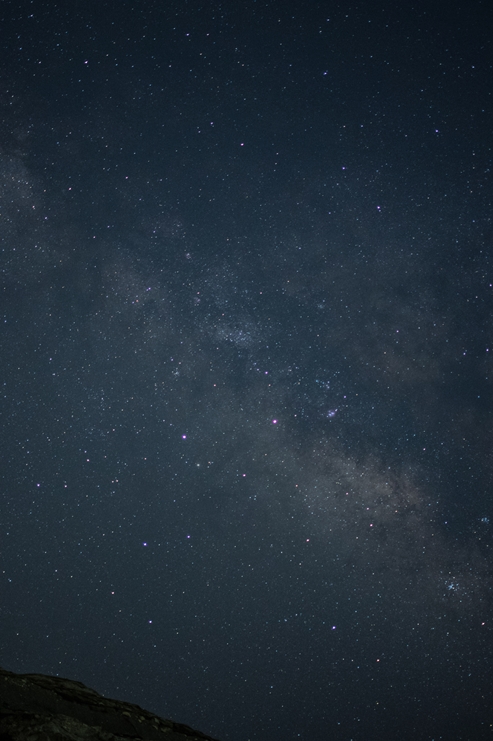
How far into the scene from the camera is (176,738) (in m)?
4.71

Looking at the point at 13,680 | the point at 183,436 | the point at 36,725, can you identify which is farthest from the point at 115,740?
the point at 183,436

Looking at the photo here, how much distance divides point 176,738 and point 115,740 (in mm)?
977

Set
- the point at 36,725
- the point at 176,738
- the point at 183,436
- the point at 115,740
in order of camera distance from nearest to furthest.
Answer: the point at 36,725
the point at 115,740
the point at 176,738
the point at 183,436

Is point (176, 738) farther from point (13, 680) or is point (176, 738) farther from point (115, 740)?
point (13, 680)

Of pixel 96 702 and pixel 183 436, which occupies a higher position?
pixel 183 436

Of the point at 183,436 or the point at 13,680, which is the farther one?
the point at 183,436

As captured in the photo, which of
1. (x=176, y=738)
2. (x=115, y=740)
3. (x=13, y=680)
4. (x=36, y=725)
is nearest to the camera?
(x=36, y=725)

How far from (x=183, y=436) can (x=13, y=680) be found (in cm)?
805

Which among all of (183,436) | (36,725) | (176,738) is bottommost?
(176,738)

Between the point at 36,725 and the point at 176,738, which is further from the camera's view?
the point at 176,738

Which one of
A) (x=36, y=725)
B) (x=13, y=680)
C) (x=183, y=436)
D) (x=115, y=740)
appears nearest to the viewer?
(x=36, y=725)

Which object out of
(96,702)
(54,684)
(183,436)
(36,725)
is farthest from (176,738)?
(183,436)

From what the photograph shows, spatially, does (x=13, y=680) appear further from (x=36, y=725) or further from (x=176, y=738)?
(x=176, y=738)

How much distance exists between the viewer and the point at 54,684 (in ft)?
15.9
